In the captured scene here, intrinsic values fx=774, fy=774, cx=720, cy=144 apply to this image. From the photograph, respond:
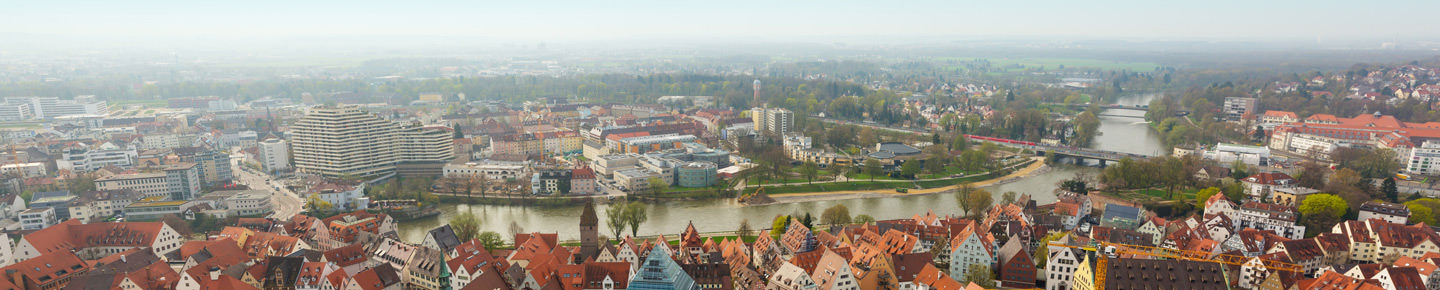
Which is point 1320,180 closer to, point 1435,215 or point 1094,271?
point 1435,215

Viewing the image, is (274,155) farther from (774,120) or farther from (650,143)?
(774,120)

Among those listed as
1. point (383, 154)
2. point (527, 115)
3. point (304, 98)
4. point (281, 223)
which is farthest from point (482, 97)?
point (281, 223)

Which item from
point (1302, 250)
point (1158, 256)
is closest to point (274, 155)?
point (1158, 256)

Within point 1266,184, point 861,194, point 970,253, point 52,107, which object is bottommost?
point 861,194

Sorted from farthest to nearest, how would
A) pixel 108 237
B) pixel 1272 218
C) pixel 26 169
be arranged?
1. pixel 26 169
2. pixel 1272 218
3. pixel 108 237

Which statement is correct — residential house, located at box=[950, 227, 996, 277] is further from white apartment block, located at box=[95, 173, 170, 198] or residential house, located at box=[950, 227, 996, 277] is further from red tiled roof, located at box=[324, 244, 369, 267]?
white apartment block, located at box=[95, 173, 170, 198]

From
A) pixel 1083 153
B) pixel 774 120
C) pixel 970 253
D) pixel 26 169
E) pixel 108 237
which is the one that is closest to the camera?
pixel 970 253

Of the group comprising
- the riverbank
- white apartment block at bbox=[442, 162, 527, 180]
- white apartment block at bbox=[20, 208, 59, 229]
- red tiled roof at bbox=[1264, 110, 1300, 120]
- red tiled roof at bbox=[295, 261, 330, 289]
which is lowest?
the riverbank

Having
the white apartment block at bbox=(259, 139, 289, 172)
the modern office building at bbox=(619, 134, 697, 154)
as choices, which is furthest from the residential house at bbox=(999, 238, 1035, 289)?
the white apartment block at bbox=(259, 139, 289, 172)
